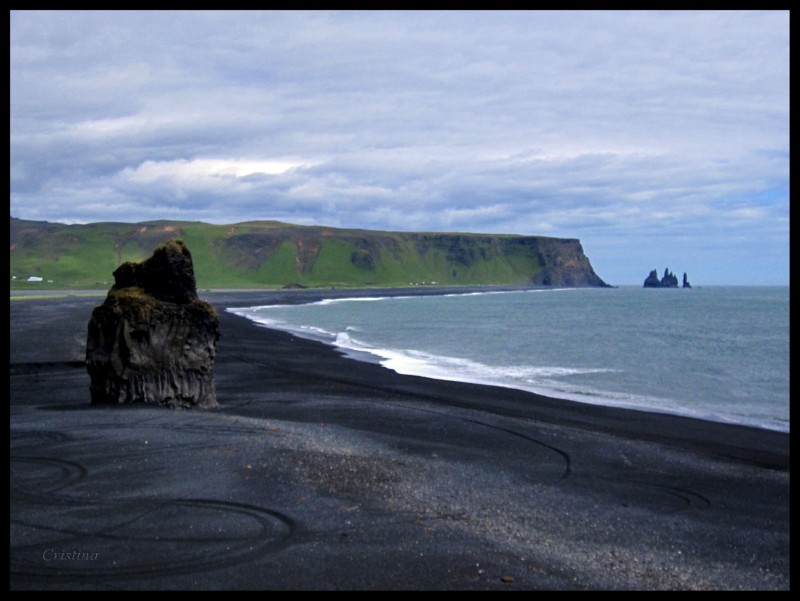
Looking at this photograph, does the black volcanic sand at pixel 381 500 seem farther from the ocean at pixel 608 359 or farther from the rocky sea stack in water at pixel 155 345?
the ocean at pixel 608 359

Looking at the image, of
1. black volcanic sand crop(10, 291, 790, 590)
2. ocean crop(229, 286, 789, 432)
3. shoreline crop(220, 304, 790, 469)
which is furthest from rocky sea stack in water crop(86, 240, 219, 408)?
ocean crop(229, 286, 789, 432)

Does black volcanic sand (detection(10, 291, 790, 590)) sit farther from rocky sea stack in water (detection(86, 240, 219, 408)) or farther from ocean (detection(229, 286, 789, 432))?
ocean (detection(229, 286, 789, 432))

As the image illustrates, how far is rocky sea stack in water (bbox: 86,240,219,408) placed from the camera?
16.0m

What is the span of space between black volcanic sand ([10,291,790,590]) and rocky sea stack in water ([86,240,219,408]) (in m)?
0.72

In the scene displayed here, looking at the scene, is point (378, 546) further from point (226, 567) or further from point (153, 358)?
point (153, 358)

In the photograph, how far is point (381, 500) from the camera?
9508 millimetres

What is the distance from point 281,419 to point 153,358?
2.87 meters

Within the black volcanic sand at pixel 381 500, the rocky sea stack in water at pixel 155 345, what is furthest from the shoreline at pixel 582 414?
the rocky sea stack in water at pixel 155 345

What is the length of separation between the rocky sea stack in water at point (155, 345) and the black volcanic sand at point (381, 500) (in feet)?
2.37

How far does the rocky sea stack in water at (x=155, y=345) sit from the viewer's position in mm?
16047

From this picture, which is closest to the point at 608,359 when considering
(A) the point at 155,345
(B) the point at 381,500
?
(A) the point at 155,345

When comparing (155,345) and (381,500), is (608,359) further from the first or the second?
(381,500)
